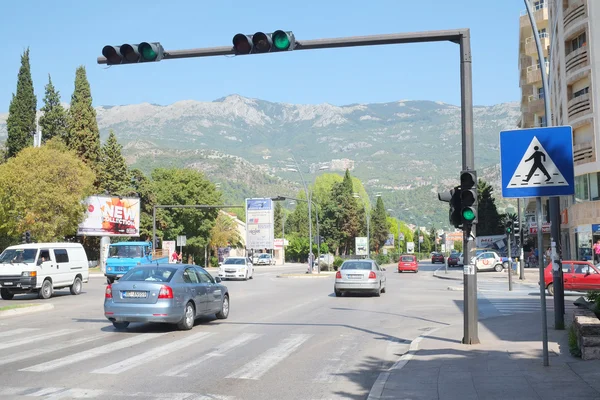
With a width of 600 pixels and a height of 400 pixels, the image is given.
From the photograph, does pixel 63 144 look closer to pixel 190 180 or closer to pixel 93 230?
pixel 93 230

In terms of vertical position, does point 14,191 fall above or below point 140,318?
above

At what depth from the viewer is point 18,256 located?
85.2ft

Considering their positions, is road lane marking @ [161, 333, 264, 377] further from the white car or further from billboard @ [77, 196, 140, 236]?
billboard @ [77, 196, 140, 236]

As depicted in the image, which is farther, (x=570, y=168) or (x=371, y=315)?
(x=371, y=315)

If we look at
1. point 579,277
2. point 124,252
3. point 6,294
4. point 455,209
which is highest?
point 455,209

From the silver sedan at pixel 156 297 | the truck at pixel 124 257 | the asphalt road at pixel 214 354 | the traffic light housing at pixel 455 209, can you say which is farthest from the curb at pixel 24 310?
the truck at pixel 124 257

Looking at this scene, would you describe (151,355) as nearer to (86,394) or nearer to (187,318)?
(86,394)

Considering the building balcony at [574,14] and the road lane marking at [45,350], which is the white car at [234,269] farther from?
the road lane marking at [45,350]

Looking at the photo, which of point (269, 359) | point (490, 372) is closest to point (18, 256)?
point (269, 359)

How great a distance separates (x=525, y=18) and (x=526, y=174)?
58895 millimetres

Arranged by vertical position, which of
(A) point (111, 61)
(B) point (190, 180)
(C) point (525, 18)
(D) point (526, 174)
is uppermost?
(C) point (525, 18)

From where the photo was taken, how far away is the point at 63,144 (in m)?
66.3

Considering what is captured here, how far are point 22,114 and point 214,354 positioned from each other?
6219 cm

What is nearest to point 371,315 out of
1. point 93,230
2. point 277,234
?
point 93,230
